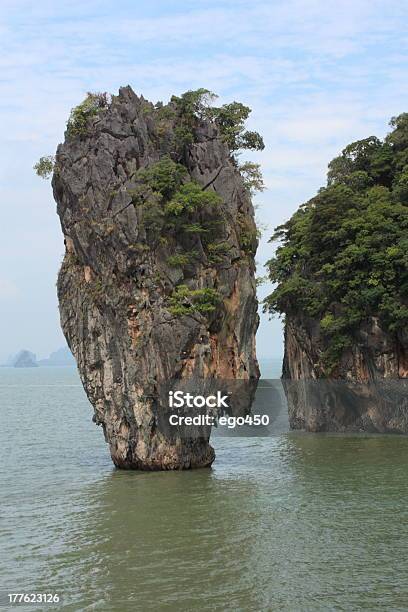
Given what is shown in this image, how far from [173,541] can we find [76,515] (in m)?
4.22

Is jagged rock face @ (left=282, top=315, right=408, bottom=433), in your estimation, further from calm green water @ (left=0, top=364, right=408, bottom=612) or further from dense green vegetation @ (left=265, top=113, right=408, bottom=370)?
calm green water @ (left=0, top=364, right=408, bottom=612)

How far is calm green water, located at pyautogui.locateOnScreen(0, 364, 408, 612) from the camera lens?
16406mm

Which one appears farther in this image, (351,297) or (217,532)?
(351,297)

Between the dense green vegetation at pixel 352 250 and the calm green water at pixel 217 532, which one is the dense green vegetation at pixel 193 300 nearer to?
the calm green water at pixel 217 532

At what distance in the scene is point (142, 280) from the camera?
1166 inches

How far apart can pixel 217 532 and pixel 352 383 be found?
70.4 ft

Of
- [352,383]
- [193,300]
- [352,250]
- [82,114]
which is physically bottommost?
[352,383]

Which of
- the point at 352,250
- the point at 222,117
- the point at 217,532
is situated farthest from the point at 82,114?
the point at 217,532

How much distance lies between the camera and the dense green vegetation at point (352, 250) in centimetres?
3891

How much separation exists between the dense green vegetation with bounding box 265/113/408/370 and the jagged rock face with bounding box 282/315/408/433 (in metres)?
0.71

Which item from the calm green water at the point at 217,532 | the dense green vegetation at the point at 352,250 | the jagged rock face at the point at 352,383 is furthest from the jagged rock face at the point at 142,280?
the jagged rock face at the point at 352,383

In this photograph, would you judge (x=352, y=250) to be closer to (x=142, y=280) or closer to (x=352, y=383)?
(x=352, y=383)

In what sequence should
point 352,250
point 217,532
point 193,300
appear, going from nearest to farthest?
1. point 217,532
2. point 193,300
3. point 352,250

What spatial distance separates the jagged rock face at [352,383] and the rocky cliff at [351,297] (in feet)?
0.17
